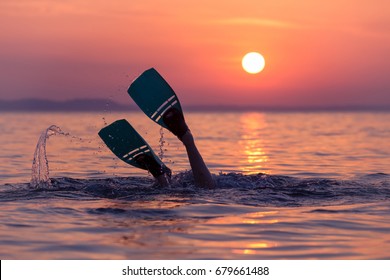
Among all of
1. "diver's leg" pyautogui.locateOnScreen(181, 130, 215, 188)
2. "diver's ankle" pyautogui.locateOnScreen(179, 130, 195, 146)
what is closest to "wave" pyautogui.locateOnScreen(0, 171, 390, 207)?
"diver's leg" pyautogui.locateOnScreen(181, 130, 215, 188)

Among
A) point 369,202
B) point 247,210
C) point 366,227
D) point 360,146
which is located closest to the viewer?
point 366,227

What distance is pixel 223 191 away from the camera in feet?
29.0

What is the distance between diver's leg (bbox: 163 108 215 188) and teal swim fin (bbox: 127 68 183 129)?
0.24 m

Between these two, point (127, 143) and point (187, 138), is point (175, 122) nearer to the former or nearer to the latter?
point (187, 138)

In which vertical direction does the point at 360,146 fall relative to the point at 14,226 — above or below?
above

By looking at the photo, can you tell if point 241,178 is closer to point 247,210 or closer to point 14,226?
point 247,210

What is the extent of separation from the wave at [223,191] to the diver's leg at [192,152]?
0.15m

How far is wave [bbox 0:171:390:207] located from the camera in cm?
836

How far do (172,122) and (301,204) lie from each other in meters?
2.33

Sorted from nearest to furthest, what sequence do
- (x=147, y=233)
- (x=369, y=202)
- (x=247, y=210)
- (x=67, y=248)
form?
(x=67, y=248) → (x=147, y=233) → (x=247, y=210) → (x=369, y=202)

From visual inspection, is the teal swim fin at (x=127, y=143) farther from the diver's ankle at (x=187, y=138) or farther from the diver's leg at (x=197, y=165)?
the diver's leg at (x=197, y=165)

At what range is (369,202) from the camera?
326 inches
